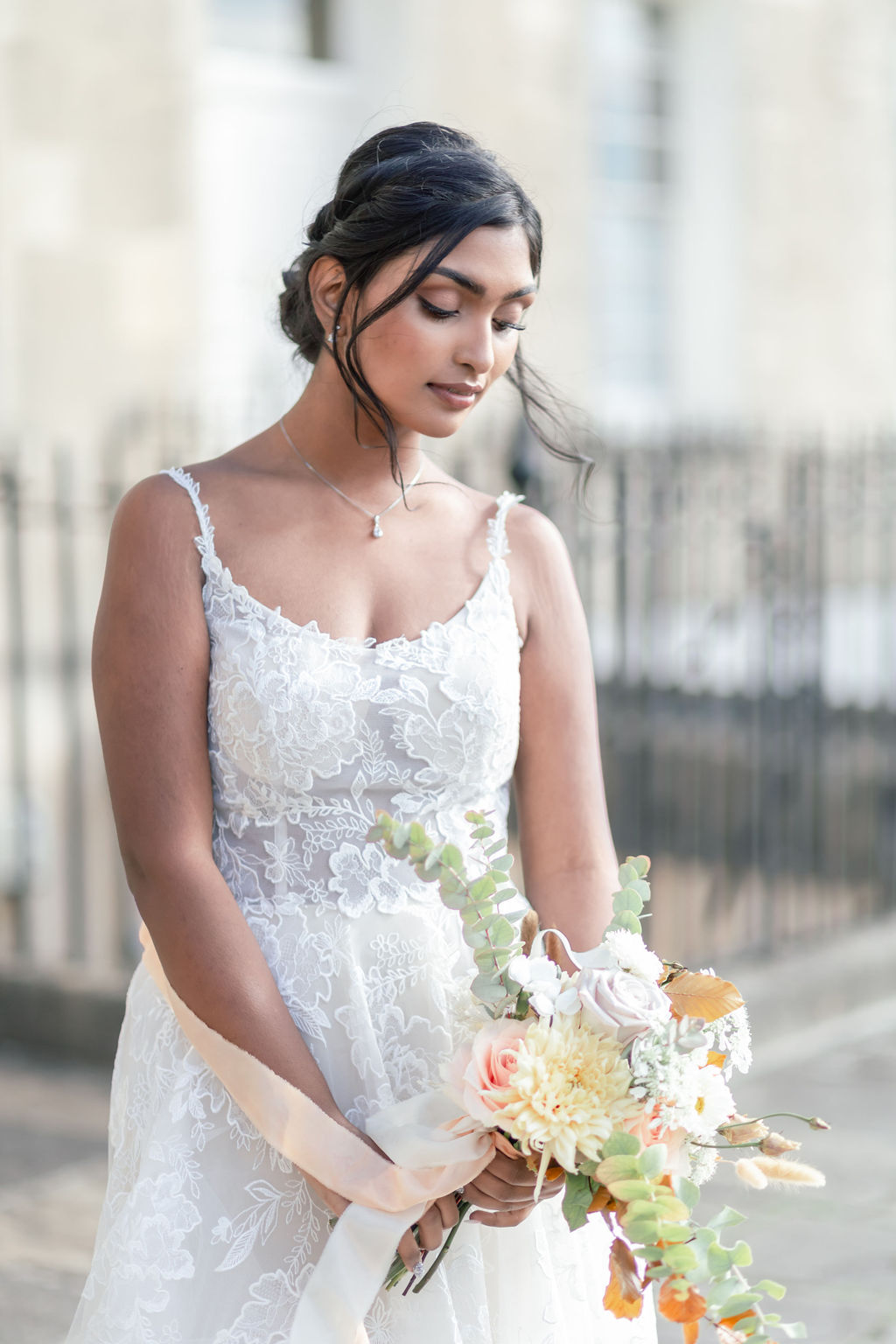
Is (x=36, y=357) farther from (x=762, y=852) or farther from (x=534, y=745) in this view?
(x=534, y=745)

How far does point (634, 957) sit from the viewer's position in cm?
171

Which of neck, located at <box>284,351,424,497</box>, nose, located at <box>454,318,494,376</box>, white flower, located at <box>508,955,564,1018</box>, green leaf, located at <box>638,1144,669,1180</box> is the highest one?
nose, located at <box>454,318,494,376</box>

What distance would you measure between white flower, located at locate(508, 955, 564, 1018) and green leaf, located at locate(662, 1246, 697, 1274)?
257 mm

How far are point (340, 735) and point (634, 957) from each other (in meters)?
0.43

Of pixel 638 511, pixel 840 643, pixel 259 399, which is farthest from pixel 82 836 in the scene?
pixel 840 643

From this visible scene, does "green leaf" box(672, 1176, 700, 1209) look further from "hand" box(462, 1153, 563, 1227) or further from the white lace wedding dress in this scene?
the white lace wedding dress

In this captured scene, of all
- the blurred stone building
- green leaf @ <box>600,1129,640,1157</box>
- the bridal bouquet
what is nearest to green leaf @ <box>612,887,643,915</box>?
the bridal bouquet

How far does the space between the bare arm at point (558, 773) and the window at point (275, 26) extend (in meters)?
6.52

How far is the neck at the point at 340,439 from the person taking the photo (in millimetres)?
1990

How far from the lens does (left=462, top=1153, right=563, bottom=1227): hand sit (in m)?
1.75

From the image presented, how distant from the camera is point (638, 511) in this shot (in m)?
5.87

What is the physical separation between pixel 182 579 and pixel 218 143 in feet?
21.1

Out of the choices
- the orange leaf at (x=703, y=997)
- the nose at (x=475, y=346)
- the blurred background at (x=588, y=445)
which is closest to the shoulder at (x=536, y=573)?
the nose at (x=475, y=346)

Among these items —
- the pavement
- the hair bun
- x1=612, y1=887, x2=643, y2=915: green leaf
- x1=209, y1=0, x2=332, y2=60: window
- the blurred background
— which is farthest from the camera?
x1=209, y1=0, x2=332, y2=60: window
